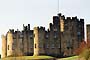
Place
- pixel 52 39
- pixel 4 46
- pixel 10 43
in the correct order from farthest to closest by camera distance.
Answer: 1. pixel 4 46
2. pixel 10 43
3. pixel 52 39

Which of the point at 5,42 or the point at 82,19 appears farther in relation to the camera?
the point at 5,42

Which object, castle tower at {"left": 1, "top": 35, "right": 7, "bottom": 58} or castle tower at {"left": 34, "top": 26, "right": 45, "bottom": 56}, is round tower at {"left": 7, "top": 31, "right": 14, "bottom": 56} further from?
castle tower at {"left": 34, "top": 26, "right": 45, "bottom": 56}

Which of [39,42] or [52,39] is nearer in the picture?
[39,42]

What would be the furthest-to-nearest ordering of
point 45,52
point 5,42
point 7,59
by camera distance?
point 5,42, point 45,52, point 7,59

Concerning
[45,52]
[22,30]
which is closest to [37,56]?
[45,52]

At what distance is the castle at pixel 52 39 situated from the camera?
306 ft

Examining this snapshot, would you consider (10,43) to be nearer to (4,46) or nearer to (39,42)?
(4,46)

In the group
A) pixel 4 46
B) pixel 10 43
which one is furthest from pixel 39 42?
pixel 4 46

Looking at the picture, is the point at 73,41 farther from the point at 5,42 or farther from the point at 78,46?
the point at 5,42

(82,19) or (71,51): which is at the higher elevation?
(82,19)

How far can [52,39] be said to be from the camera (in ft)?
311

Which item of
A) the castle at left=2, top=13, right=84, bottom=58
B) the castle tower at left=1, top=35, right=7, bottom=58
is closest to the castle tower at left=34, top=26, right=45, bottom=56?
the castle at left=2, top=13, right=84, bottom=58

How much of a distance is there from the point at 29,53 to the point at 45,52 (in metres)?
4.15

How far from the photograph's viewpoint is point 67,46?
307 feet
